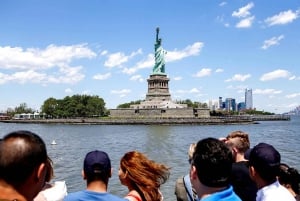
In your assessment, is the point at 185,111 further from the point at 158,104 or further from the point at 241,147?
the point at 241,147

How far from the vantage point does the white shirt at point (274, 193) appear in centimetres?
390

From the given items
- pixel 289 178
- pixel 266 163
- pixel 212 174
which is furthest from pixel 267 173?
pixel 212 174

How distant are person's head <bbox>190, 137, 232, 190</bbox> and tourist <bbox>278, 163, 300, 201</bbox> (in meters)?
1.33

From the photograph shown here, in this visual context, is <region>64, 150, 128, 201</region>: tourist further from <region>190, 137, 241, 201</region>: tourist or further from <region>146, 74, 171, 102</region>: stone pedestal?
<region>146, 74, 171, 102</region>: stone pedestal

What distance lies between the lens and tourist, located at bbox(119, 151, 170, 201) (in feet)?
12.9

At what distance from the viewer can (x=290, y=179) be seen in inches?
170

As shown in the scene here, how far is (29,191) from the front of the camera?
2.38 meters

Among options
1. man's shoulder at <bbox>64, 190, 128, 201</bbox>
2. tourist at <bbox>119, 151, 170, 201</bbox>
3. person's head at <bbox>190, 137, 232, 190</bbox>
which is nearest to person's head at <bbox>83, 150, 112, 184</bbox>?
man's shoulder at <bbox>64, 190, 128, 201</bbox>

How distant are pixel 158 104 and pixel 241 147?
71447 millimetres

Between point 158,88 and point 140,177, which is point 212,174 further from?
point 158,88

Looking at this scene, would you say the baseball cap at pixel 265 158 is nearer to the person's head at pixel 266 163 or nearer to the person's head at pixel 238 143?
the person's head at pixel 266 163

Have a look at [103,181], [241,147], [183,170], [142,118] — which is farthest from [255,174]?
[142,118]

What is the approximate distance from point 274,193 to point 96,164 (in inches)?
65.6

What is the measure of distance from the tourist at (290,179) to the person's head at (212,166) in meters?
1.33
